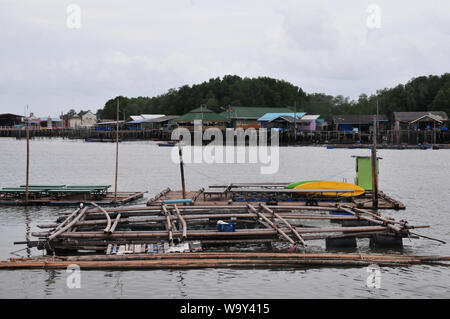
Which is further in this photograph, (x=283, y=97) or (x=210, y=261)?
(x=283, y=97)

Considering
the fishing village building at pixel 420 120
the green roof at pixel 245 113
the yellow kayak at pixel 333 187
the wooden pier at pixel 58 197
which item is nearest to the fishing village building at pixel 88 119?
the green roof at pixel 245 113

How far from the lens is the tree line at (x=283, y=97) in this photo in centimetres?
10369

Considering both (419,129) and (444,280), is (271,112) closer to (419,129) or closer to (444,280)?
(419,129)

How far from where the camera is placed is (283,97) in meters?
127

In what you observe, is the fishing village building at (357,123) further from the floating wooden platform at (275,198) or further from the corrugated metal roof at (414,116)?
the floating wooden platform at (275,198)

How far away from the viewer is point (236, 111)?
104m

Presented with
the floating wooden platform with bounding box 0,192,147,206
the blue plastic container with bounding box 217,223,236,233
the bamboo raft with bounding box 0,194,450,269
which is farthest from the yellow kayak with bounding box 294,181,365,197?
the floating wooden platform with bounding box 0,192,147,206

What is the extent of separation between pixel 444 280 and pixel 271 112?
9372 centimetres

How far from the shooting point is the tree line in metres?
104

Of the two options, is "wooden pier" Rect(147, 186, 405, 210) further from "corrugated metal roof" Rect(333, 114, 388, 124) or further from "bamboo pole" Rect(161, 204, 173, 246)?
"corrugated metal roof" Rect(333, 114, 388, 124)

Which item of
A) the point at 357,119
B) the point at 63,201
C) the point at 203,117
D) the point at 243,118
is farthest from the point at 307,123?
the point at 63,201

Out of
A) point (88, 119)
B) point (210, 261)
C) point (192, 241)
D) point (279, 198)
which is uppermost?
point (88, 119)

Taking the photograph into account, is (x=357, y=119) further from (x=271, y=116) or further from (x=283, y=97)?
(x=283, y=97)
